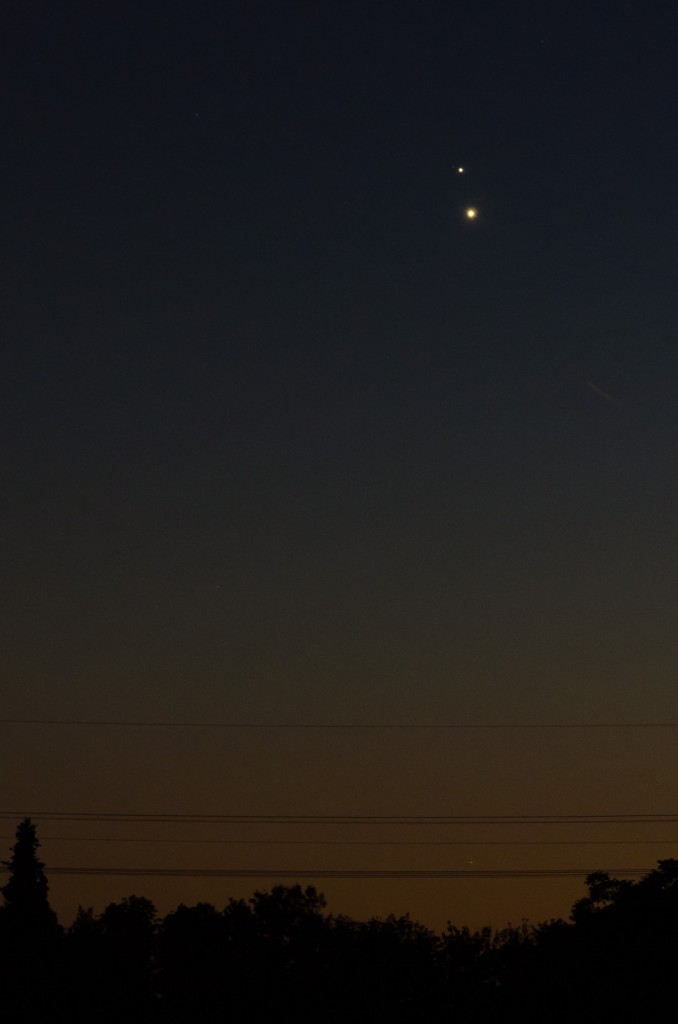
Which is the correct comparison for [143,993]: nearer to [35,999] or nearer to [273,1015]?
[273,1015]

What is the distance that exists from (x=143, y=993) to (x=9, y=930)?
11125mm

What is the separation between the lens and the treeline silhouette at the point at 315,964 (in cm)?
5662

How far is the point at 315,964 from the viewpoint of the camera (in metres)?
120

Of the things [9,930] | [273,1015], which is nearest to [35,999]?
[9,930]

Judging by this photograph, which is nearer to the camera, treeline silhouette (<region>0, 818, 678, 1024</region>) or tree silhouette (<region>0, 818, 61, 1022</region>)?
treeline silhouette (<region>0, 818, 678, 1024</region>)

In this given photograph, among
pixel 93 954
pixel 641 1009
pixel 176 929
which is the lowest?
pixel 641 1009

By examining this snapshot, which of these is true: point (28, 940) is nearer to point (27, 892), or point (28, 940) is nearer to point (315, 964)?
point (27, 892)

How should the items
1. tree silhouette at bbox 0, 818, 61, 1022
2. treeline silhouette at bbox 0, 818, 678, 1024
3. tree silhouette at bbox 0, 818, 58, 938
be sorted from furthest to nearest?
tree silhouette at bbox 0, 818, 58, 938 → tree silhouette at bbox 0, 818, 61, 1022 → treeline silhouette at bbox 0, 818, 678, 1024

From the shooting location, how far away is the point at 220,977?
11125cm

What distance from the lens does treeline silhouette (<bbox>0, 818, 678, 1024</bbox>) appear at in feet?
186

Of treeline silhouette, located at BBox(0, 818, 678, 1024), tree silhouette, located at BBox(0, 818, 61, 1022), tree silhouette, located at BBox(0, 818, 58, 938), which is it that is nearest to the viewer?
treeline silhouette, located at BBox(0, 818, 678, 1024)

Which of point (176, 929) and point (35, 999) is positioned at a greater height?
point (176, 929)

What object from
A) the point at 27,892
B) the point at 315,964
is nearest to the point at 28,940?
the point at 27,892

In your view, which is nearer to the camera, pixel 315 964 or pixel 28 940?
pixel 28 940
